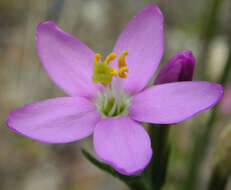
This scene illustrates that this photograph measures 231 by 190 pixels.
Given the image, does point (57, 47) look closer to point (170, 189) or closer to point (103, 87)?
point (103, 87)

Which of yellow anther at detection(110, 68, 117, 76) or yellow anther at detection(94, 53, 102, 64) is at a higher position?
yellow anther at detection(94, 53, 102, 64)

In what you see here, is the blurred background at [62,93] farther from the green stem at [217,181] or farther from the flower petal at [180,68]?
the flower petal at [180,68]

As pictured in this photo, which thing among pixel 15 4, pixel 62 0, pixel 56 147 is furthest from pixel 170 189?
pixel 15 4

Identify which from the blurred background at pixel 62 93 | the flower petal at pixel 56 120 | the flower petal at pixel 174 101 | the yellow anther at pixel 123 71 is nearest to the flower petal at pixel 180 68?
the flower petal at pixel 174 101

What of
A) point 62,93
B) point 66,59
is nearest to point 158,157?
point 66,59

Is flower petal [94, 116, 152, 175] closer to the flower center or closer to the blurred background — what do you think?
the flower center

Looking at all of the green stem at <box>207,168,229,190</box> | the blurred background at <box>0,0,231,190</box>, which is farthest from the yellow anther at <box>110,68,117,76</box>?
the blurred background at <box>0,0,231,190</box>
